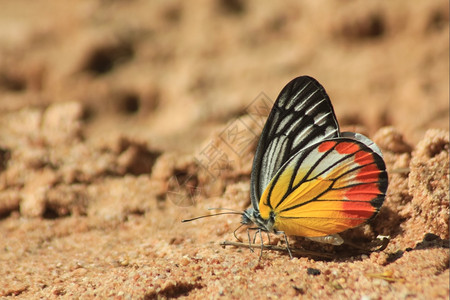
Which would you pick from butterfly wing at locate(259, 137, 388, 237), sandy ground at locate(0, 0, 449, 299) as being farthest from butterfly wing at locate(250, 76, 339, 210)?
sandy ground at locate(0, 0, 449, 299)

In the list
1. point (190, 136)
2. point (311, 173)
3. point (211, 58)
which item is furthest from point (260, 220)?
point (211, 58)

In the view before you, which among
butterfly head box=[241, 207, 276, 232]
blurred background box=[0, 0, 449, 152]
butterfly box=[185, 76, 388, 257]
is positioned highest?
blurred background box=[0, 0, 449, 152]

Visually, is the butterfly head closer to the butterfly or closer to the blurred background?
the butterfly

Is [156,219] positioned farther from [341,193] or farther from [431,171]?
[431,171]

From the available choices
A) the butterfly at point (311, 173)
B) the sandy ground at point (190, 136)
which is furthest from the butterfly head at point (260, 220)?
the sandy ground at point (190, 136)

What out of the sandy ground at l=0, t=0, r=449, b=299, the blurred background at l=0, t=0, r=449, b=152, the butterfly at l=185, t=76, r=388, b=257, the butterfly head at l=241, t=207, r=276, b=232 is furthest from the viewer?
the blurred background at l=0, t=0, r=449, b=152

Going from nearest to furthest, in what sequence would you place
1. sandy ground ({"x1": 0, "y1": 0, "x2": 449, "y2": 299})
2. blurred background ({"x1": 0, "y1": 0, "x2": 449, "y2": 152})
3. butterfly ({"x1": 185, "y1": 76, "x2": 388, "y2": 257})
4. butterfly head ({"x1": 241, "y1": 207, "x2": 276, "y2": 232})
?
sandy ground ({"x1": 0, "y1": 0, "x2": 449, "y2": 299}) < butterfly ({"x1": 185, "y1": 76, "x2": 388, "y2": 257}) < butterfly head ({"x1": 241, "y1": 207, "x2": 276, "y2": 232}) < blurred background ({"x1": 0, "y1": 0, "x2": 449, "y2": 152})

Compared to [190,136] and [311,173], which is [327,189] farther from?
[190,136]
